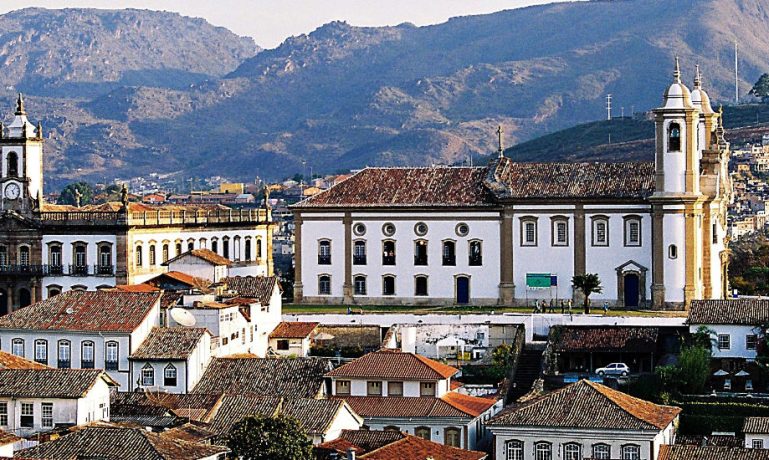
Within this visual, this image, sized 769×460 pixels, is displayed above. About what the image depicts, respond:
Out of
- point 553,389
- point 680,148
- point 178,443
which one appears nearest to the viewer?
point 178,443

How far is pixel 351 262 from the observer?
260ft

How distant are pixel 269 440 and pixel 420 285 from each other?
97.4 feet

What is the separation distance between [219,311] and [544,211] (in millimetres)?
15916

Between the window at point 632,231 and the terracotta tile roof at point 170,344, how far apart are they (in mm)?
19375

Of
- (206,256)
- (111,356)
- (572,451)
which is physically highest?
(206,256)

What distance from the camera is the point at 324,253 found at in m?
79.9

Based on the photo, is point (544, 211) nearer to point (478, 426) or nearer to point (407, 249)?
point (407, 249)

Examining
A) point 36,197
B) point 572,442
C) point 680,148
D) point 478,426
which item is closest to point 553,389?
point 478,426

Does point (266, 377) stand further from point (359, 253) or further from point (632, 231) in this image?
point (632, 231)

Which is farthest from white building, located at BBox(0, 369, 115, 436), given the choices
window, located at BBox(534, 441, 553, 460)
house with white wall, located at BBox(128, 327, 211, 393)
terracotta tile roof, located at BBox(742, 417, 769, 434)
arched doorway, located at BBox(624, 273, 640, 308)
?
arched doorway, located at BBox(624, 273, 640, 308)

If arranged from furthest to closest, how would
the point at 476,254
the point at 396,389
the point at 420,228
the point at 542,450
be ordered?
the point at 420,228, the point at 476,254, the point at 396,389, the point at 542,450

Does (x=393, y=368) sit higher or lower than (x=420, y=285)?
lower

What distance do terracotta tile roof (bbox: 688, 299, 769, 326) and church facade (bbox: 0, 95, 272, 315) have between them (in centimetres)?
2494

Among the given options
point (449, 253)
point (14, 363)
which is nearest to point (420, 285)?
point (449, 253)
